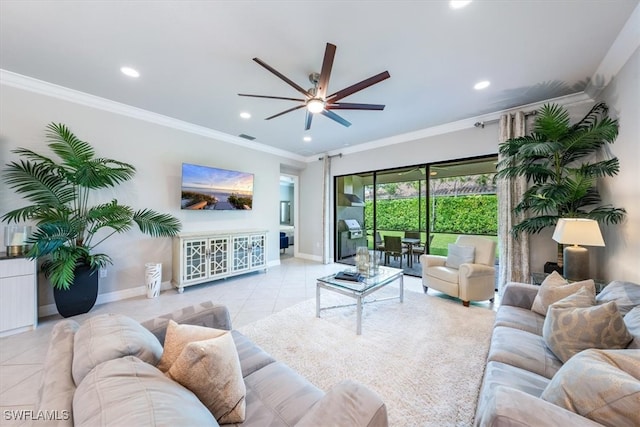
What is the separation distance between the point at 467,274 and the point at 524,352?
182 cm

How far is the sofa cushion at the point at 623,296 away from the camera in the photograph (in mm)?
1507

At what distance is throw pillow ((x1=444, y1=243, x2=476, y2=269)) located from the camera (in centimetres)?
347

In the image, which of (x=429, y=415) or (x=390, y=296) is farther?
(x=390, y=296)

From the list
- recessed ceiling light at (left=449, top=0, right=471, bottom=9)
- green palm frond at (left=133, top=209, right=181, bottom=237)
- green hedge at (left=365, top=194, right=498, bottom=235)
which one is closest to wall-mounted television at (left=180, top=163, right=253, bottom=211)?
green palm frond at (left=133, top=209, right=181, bottom=237)

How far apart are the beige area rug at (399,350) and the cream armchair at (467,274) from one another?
0.20m

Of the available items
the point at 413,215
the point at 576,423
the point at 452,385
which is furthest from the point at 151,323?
the point at 413,215

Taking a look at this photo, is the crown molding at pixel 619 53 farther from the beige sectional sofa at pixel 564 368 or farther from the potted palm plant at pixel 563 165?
the beige sectional sofa at pixel 564 368

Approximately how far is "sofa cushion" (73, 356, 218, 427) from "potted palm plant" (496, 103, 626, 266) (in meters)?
3.69

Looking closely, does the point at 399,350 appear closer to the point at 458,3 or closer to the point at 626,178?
the point at 626,178

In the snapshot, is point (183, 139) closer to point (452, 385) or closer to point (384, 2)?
point (384, 2)

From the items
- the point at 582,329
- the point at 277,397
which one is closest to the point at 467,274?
the point at 582,329

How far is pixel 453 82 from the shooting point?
2.88m

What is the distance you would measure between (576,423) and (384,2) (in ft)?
8.24

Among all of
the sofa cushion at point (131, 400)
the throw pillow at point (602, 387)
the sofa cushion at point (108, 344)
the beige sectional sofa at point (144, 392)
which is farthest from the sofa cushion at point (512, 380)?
the sofa cushion at point (108, 344)
